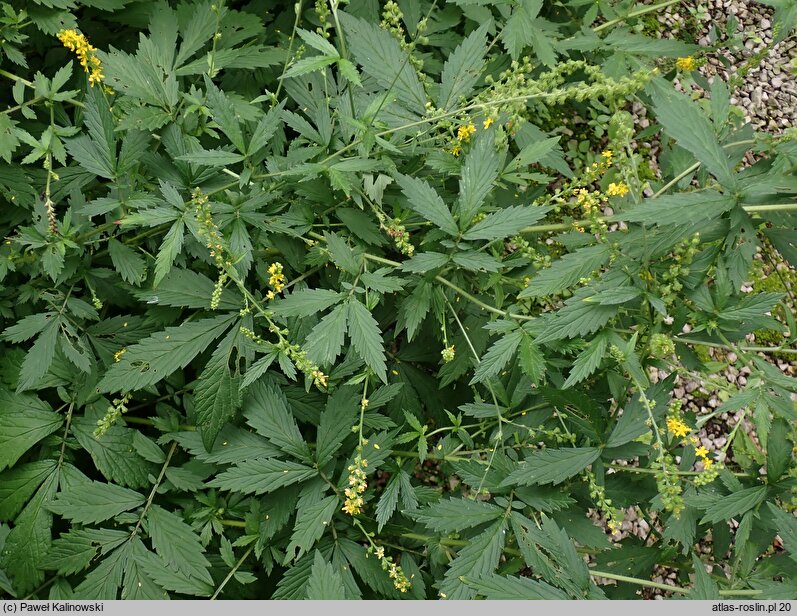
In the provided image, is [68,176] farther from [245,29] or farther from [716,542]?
[716,542]

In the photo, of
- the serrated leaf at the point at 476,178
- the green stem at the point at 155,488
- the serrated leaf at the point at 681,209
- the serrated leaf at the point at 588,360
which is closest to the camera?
the serrated leaf at the point at 681,209

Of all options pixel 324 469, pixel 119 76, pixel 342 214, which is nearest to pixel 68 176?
pixel 119 76

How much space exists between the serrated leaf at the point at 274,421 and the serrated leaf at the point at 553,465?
0.65 meters

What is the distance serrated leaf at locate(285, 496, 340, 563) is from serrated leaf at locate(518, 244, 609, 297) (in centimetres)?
85

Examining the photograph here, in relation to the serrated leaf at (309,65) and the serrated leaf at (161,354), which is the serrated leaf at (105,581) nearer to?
the serrated leaf at (161,354)

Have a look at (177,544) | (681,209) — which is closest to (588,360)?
(681,209)

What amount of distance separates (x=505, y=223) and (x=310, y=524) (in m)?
1.05

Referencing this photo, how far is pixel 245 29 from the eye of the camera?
92.0 inches

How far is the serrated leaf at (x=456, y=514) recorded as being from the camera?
6.03 ft

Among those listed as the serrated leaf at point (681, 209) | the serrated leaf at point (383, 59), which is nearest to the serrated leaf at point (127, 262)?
the serrated leaf at point (383, 59)

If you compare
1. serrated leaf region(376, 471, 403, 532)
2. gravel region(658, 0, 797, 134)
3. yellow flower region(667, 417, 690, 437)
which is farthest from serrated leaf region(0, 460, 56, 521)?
gravel region(658, 0, 797, 134)

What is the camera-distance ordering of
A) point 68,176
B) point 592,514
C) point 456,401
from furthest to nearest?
1. point 592,514
2. point 456,401
3. point 68,176

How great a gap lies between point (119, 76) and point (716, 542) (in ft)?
7.74

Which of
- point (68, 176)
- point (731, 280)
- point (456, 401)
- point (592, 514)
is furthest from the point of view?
point (592, 514)
